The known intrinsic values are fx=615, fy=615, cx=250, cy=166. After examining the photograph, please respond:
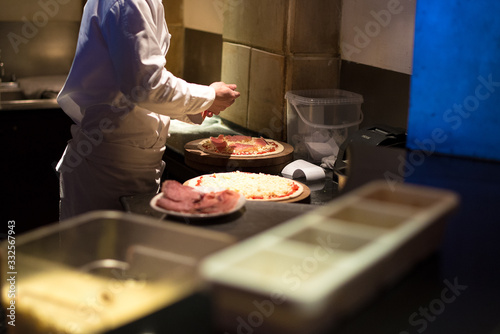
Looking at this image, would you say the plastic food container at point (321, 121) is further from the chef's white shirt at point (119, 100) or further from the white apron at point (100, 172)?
the white apron at point (100, 172)

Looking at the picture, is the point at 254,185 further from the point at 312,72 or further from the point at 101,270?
the point at 101,270

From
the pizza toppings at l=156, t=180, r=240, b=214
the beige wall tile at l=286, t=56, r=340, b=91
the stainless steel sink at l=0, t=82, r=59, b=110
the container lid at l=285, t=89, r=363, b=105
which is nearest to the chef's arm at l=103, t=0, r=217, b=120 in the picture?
the pizza toppings at l=156, t=180, r=240, b=214

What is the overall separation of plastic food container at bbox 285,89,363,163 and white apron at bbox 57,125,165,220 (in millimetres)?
754

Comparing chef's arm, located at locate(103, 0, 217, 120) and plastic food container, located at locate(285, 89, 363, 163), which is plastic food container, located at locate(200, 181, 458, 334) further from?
plastic food container, located at locate(285, 89, 363, 163)

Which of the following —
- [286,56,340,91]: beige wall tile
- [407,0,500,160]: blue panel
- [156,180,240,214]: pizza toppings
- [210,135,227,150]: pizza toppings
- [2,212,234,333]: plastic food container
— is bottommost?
[210,135,227,150]: pizza toppings

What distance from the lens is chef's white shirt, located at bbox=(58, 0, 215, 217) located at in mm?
2307

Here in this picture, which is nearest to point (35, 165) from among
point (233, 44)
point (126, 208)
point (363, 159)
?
point (233, 44)

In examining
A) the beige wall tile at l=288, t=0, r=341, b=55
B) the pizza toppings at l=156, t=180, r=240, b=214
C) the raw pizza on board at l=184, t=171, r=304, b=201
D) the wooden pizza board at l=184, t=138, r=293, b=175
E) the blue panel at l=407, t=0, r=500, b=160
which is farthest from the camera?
the beige wall tile at l=288, t=0, r=341, b=55

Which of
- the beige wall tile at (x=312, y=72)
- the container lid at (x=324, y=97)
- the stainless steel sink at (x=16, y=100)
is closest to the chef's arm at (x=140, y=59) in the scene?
the container lid at (x=324, y=97)

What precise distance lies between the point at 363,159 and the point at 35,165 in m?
3.31

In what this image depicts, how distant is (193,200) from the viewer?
72.3 inches

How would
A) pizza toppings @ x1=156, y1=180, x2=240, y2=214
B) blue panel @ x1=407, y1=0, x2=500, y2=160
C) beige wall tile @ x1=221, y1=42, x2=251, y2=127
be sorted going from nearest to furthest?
blue panel @ x1=407, y1=0, x2=500, y2=160 < pizza toppings @ x1=156, y1=180, x2=240, y2=214 < beige wall tile @ x1=221, y1=42, x2=251, y2=127

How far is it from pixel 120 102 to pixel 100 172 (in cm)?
33

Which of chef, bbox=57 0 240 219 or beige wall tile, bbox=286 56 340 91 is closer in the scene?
chef, bbox=57 0 240 219
